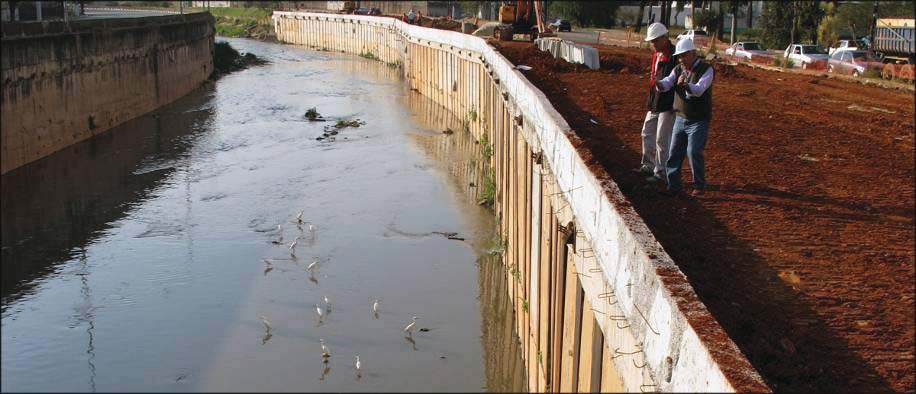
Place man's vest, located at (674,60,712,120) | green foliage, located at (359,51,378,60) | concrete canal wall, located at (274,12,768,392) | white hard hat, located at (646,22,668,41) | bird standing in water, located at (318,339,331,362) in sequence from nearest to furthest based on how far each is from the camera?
concrete canal wall, located at (274,12,768,392), man's vest, located at (674,60,712,120), white hard hat, located at (646,22,668,41), bird standing in water, located at (318,339,331,362), green foliage, located at (359,51,378,60)

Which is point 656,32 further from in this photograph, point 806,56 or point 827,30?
point 827,30

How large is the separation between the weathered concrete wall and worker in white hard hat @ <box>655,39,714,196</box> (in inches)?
637

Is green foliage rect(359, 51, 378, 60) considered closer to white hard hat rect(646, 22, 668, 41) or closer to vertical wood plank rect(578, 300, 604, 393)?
white hard hat rect(646, 22, 668, 41)

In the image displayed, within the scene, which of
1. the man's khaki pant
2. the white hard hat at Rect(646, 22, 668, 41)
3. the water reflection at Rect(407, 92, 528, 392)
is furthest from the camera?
the water reflection at Rect(407, 92, 528, 392)

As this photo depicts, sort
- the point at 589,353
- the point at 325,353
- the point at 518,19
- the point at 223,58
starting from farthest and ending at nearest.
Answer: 1. the point at 223,58
2. the point at 518,19
3. the point at 325,353
4. the point at 589,353

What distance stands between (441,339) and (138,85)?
81.6 feet

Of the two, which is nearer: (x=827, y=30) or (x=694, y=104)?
(x=694, y=104)

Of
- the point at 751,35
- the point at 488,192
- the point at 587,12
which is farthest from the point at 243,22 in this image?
the point at 488,192

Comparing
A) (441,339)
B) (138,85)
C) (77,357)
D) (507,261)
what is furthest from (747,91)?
(138,85)

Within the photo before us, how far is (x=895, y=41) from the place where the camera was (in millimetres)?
42469

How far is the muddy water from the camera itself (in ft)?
36.2

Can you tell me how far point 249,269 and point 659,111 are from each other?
704 centimetres

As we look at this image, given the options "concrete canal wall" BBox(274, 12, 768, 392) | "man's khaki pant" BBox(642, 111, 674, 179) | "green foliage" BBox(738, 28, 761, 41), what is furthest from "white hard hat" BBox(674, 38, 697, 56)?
"green foliage" BBox(738, 28, 761, 41)

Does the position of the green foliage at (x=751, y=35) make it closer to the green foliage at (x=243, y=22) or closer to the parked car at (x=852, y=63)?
the parked car at (x=852, y=63)
